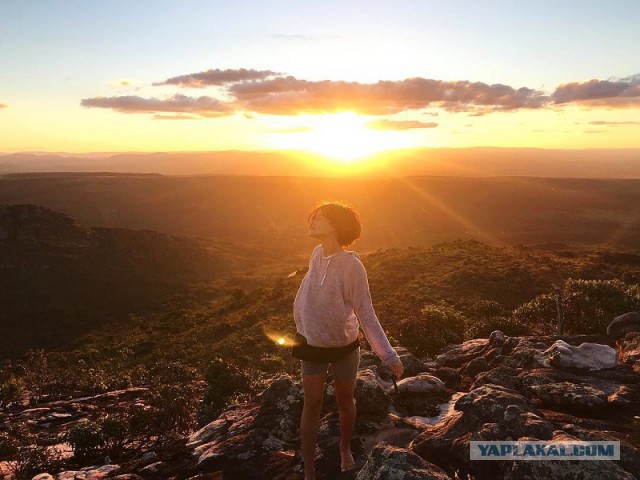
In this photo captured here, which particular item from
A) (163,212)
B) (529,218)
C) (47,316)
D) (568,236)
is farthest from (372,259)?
(163,212)

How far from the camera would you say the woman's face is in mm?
4113

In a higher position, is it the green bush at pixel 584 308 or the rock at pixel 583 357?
the rock at pixel 583 357

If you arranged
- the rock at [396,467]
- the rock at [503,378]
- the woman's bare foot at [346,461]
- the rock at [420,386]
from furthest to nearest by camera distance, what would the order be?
the rock at [420,386] → the rock at [503,378] → the woman's bare foot at [346,461] → the rock at [396,467]

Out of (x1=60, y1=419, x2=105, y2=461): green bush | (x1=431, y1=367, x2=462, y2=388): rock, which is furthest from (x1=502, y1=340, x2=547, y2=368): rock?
(x1=60, y1=419, x2=105, y2=461): green bush

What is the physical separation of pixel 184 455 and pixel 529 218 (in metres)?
91.3

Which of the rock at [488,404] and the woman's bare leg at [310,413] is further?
the rock at [488,404]

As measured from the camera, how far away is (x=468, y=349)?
9758 mm

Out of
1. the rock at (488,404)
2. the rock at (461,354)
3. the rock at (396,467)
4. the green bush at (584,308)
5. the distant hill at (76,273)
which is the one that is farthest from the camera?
the distant hill at (76,273)

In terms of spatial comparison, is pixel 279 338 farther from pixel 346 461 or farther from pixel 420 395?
pixel 346 461

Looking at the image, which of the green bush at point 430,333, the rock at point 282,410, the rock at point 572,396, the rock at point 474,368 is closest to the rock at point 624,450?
the rock at point 572,396

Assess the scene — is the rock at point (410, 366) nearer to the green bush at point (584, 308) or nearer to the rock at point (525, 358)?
the rock at point (525, 358)

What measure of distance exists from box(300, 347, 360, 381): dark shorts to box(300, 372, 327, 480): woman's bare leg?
0.18 feet

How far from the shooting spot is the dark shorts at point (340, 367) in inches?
163

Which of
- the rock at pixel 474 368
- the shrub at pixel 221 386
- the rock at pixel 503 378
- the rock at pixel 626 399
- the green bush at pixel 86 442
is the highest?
the rock at pixel 626 399
